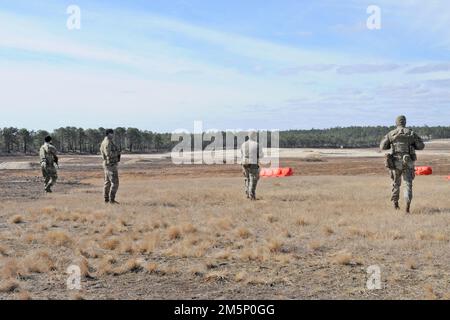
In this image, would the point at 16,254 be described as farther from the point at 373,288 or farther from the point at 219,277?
the point at 373,288

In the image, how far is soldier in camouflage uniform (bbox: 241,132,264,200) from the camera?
19.6 m

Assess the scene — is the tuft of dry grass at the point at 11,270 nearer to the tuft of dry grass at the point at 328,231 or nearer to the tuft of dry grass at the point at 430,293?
the tuft of dry grass at the point at 430,293

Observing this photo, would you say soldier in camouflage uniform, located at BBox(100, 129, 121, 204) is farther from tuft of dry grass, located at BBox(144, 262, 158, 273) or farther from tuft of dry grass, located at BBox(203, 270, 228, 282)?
tuft of dry grass, located at BBox(203, 270, 228, 282)

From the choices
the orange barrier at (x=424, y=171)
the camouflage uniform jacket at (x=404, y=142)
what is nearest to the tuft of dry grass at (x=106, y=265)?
the camouflage uniform jacket at (x=404, y=142)

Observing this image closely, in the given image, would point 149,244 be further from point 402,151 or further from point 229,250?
point 402,151

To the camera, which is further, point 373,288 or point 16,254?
point 16,254

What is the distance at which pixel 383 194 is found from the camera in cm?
2091

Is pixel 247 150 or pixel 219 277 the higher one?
pixel 247 150

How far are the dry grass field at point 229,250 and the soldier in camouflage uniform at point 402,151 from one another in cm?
120

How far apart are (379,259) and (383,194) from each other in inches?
453

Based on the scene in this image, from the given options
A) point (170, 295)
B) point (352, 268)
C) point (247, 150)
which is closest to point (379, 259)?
point (352, 268)

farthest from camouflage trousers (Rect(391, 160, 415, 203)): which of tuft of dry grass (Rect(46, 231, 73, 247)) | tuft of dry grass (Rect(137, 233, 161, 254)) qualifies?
tuft of dry grass (Rect(46, 231, 73, 247))

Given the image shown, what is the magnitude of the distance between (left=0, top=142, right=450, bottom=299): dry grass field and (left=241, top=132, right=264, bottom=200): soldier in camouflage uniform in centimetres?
139
